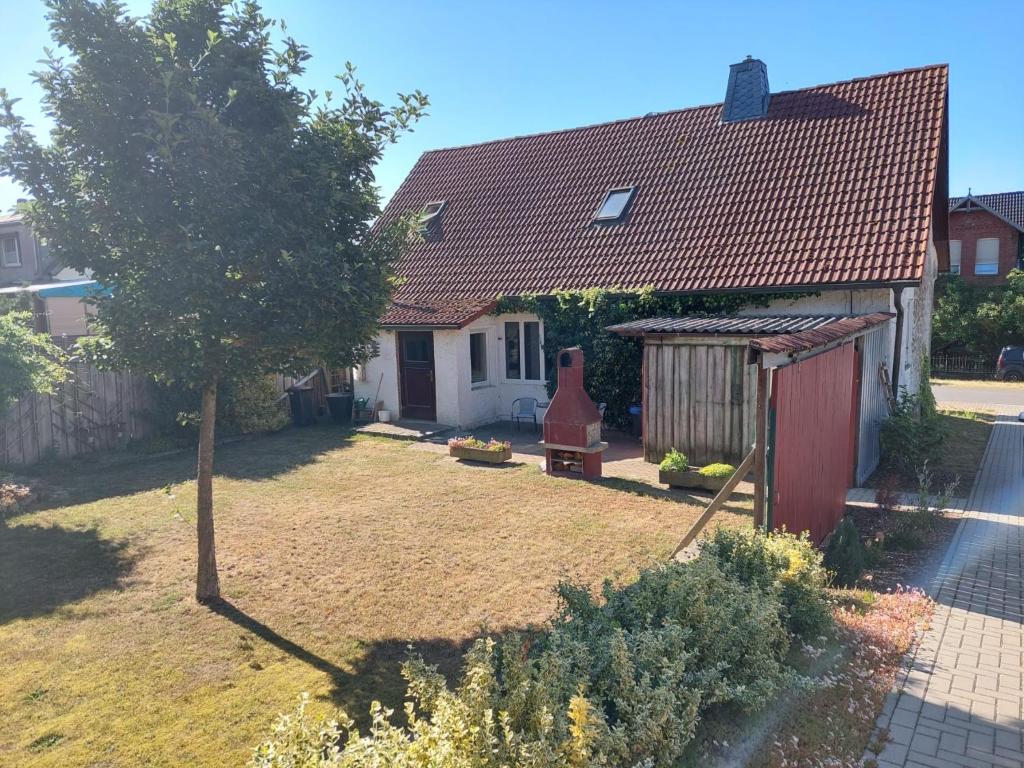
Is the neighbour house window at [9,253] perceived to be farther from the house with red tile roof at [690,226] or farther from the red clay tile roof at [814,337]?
the red clay tile roof at [814,337]

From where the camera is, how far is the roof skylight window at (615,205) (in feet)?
50.5

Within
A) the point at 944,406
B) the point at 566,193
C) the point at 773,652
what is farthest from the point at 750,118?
the point at 773,652

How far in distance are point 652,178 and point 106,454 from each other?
1323 centimetres

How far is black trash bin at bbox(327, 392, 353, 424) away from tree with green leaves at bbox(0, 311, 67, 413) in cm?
662

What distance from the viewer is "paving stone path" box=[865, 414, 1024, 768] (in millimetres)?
4012

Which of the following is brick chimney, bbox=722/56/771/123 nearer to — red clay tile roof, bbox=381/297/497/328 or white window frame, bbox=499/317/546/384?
white window frame, bbox=499/317/546/384

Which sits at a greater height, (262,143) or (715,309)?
(262,143)

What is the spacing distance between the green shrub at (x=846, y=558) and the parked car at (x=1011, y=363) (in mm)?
24268

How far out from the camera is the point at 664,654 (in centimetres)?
396

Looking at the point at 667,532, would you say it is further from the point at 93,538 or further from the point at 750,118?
the point at 750,118

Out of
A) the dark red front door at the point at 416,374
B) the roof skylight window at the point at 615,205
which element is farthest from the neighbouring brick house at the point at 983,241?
the dark red front door at the point at 416,374

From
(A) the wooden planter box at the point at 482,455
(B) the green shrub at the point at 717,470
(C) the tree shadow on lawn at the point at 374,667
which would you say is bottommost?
(C) the tree shadow on lawn at the point at 374,667

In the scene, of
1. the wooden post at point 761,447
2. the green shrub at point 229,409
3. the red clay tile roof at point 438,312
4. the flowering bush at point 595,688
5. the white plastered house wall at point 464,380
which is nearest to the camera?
the flowering bush at point 595,688

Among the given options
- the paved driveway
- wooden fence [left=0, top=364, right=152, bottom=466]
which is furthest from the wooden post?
the paved driveway
